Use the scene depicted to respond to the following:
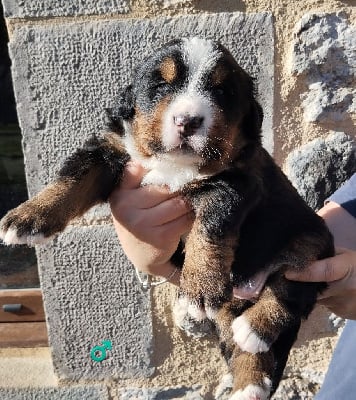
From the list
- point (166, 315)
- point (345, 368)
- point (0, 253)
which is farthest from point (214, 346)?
point (0, 253)

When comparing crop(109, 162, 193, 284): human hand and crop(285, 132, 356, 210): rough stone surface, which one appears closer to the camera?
crop(109, 162, 193, 284): human hand

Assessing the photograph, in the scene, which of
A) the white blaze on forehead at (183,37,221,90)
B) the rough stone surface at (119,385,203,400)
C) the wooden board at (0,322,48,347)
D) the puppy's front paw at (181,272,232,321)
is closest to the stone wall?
the rough stone surface at (119,385,203,400)

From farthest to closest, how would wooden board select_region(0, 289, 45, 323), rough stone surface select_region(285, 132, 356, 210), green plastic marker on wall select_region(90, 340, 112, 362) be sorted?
wooden board select_region(0, 289, 45, 323), green plastic marker on wall select_region(90, 340, 112, 362), rough stone surface select_region(285, 132, 356, 210)

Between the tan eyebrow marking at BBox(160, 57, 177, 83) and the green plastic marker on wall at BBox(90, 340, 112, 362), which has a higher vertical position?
the tan eyebrow marking at BBox(160, 57, 177, 83)

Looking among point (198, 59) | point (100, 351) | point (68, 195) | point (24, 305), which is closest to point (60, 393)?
point (100, 351)

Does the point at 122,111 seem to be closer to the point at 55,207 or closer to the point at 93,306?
the point at 55,207

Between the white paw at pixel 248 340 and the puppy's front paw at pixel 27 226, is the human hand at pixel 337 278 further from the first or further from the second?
the puppy's front paw at pixel 27 226

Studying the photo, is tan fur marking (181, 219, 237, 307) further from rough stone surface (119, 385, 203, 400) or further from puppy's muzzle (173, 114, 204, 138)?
rough stone surface (119, 385, 203, 400)
